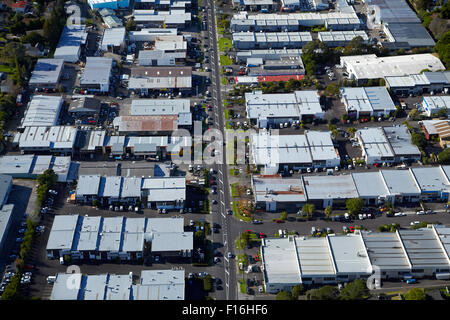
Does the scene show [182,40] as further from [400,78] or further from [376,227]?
[376,227]

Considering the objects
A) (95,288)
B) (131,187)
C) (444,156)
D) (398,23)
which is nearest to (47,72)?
(131,187)

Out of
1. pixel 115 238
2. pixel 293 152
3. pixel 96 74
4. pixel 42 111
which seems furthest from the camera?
pixel 96 74

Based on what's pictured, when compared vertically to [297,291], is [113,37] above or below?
above

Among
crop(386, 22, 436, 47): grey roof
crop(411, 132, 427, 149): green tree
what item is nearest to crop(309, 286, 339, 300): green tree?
crop(411, 132, 427, 149): green tree

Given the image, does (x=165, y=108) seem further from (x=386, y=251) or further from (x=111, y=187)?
(x=386, y=251)

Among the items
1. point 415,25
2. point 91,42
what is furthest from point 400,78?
point 91,42
